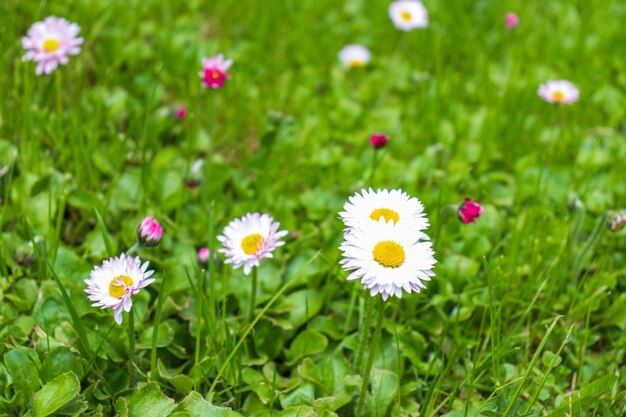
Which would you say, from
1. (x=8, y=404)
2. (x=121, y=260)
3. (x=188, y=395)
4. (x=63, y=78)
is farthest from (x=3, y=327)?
(x=63, y=78)

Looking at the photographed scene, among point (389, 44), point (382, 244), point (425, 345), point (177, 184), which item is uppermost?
point (389, 44)

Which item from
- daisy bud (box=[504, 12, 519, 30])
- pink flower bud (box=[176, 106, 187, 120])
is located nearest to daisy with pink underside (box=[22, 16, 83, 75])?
pink flower bud (box=[176, 106, 187, 120])

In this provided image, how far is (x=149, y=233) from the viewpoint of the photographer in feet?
5.74

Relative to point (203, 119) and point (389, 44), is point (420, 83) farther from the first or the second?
point (203, 119)

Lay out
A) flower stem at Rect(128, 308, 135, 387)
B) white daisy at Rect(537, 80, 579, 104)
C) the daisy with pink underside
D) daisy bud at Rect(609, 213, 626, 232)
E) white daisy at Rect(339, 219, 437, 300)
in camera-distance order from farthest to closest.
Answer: white daisy at Rect(537, 80, 579, 104) < the daisy with pink underside < daisy bud at Rect(609, 213, 626, 232) < flower stem at Rect(128, 308, 135, 387) < white daisy at Rect(339, 219, 437, 300)

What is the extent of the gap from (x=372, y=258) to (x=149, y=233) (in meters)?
0.57

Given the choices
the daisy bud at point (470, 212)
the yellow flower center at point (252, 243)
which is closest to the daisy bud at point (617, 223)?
the daisy bud at point (470, 212)

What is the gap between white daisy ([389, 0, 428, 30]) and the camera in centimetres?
318

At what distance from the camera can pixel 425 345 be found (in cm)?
187

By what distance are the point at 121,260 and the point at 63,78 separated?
1.31m


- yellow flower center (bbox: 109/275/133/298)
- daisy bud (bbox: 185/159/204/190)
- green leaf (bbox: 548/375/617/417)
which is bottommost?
green leaf (bbox: 548/375/617/417)

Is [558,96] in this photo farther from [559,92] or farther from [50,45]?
[50,45]

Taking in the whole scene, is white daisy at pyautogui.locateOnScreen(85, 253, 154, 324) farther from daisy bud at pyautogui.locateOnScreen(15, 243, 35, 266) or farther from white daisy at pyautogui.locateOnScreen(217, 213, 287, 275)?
daisy bud at pyautogui.locateOnScreen(15, 243, 35, 266)

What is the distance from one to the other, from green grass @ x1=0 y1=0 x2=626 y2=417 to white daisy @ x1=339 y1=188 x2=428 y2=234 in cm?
19
